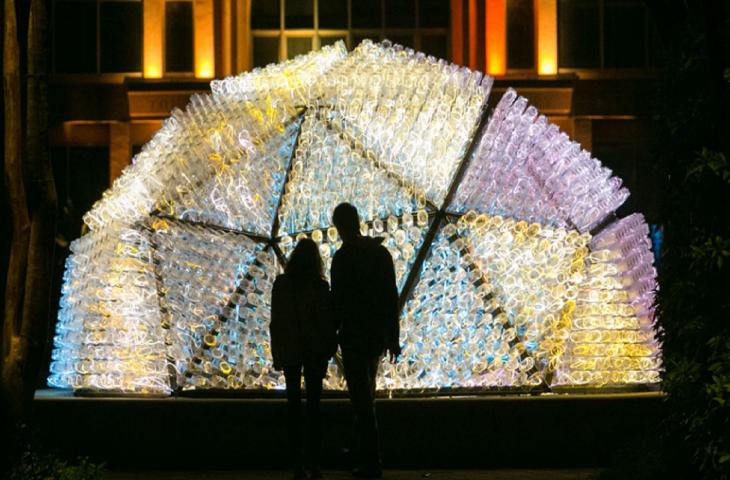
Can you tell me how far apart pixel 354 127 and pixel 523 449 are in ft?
9.02

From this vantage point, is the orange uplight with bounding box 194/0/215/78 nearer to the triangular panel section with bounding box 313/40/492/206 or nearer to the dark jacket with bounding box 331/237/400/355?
the triangular panel section with bounding box 313/40/492/206

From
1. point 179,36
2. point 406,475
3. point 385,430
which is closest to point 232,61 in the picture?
point 179,36

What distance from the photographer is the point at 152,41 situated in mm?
32344

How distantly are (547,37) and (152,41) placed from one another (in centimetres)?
887

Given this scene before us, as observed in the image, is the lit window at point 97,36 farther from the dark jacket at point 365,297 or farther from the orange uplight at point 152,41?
the dark jacket at point 365,297

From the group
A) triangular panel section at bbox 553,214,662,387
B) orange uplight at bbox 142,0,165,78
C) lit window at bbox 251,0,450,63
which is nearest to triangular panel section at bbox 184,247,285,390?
triangular panel section at bbox 553,214,662,387

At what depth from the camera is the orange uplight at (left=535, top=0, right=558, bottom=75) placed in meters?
32.2

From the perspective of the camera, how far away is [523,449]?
10.1 metres

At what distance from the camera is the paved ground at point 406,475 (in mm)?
9664

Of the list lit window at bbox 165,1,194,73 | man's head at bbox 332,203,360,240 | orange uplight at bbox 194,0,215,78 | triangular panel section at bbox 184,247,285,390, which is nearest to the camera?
man's head at bbox 332,203,360,240

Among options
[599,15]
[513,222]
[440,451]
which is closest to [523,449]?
[440,451]

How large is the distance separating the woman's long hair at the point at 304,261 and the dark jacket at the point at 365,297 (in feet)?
0.50

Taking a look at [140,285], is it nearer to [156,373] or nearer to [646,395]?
[156,373]

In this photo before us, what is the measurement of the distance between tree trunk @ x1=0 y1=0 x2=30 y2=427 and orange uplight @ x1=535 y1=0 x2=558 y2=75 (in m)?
24.3
